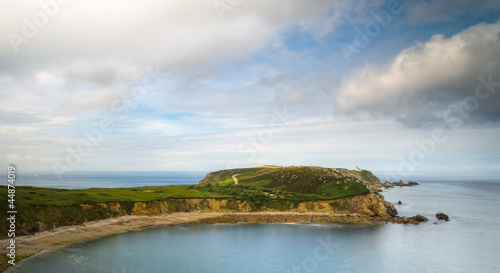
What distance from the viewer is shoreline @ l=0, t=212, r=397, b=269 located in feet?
178

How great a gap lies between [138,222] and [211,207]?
83.3 ft

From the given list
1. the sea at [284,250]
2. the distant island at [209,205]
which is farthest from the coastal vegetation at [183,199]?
the sea at [284,250]

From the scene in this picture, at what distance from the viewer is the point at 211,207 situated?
98.3 m

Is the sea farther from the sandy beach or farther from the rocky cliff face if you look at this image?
the rocky cliff face

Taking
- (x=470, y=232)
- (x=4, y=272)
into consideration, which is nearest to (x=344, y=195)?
(x=470, y=232)

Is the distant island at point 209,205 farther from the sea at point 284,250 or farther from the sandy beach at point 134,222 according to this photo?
the sea at point 284,250

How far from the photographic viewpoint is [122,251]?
56219 millimetres

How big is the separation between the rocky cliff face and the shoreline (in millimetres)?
1908

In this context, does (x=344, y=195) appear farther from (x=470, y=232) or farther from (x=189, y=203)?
(x=189, y=203)

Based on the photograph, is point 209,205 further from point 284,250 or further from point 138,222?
point 284,250

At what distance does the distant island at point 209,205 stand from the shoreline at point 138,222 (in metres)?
0.21

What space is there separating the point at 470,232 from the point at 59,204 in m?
98.6

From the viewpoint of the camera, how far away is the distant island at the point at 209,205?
209ft

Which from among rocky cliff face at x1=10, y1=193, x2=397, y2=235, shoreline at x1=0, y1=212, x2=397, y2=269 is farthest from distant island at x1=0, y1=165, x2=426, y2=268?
shoreline at x1=0, y1=212, x2=397, y2=269
